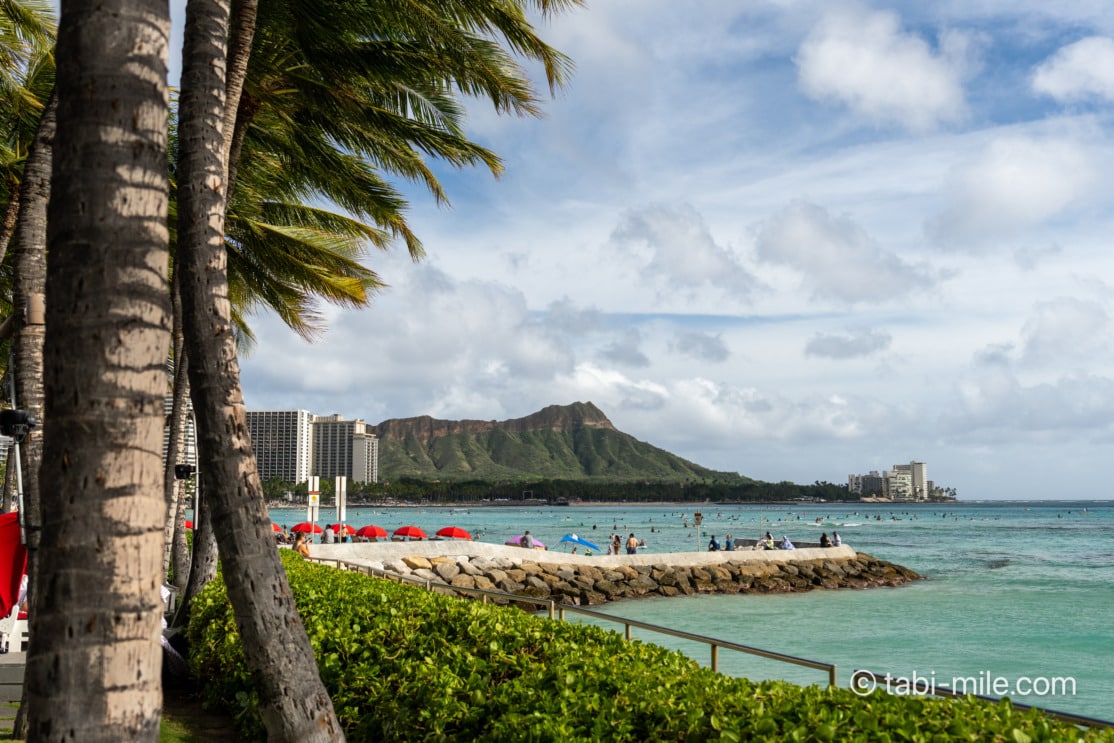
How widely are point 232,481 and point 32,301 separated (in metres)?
4.19

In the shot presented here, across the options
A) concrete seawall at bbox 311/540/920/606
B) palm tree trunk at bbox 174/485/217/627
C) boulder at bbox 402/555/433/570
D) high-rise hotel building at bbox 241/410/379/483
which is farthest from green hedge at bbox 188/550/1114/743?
high-rise hotel building at bbox 241/410/379/483

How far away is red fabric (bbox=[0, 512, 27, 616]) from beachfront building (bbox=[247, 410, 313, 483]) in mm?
73369

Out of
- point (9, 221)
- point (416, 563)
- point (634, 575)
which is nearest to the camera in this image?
point (9, 221)

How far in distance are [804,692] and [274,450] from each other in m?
136

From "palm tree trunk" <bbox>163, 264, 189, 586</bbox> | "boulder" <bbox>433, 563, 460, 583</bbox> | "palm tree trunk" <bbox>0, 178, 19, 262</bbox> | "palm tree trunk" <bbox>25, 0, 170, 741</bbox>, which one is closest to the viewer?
"palm tree trunk" <bbox>25, 0, 170, 741</bbox>

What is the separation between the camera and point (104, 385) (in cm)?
288

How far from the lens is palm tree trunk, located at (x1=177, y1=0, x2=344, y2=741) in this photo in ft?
15.4

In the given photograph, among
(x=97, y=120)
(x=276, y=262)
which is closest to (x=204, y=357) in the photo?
(x=97, y=120)

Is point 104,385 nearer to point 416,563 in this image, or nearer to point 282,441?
point 416,563

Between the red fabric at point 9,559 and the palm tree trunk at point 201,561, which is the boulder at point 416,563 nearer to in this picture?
the palm tree trunk at point 201,561

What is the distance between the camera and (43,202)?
27.2ft

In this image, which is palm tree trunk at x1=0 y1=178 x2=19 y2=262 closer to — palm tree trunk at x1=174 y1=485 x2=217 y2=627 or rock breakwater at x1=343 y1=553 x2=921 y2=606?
palm tree trunk at x1=174 y1=485 x2=217 y2=627

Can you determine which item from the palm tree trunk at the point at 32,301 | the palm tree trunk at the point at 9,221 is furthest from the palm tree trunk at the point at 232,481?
the palm tree trunk at the point at 9,221

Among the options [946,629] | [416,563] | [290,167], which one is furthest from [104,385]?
[946,629]
